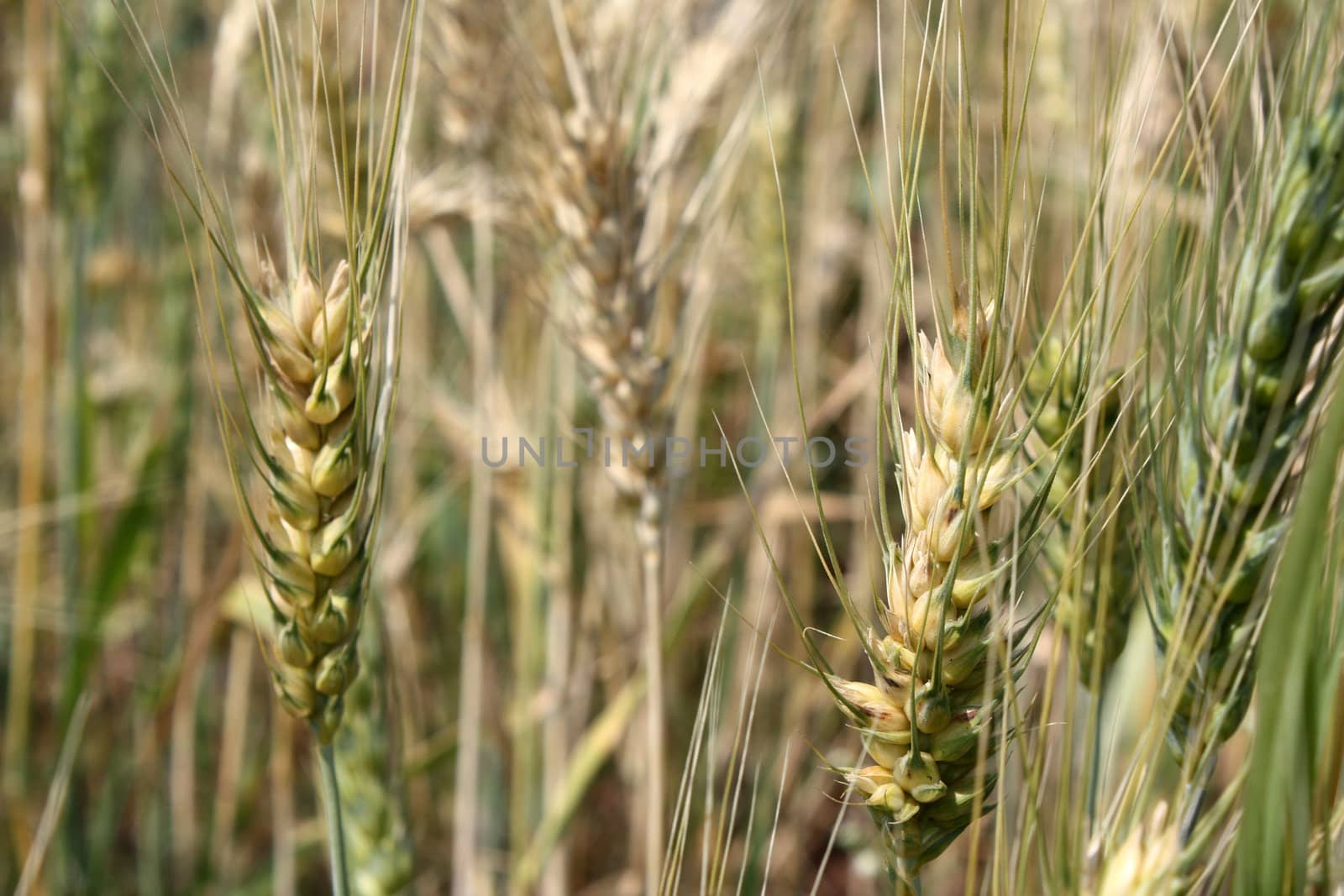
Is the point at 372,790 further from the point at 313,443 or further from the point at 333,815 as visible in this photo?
the point at 313,443

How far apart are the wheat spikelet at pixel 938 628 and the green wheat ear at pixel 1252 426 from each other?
85 millimetres

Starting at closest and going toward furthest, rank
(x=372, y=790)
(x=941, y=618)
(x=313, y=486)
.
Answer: (x=941, y=618) < (x=313, y=486) < (x=372, y=790)

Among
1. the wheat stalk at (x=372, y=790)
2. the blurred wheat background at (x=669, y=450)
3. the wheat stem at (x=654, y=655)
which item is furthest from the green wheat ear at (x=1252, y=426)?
the wheat stalk at (x=372, y=790)

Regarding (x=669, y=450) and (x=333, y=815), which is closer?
(x=333, y=815)

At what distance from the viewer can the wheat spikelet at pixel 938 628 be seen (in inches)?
18.0

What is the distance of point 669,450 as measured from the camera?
87 cm

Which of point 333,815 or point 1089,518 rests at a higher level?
point 1089,518

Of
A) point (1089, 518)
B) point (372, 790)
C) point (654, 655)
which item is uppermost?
point (1089, 518)

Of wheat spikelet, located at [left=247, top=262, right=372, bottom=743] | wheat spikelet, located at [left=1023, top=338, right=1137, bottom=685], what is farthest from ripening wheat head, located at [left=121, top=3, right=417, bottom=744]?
wheat spikelet, located at [left=1023, top=338, right=1137, bottom=685]

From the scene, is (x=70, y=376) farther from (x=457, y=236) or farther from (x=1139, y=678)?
(x=1139, y=678)

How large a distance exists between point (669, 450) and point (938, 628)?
449 millimetres

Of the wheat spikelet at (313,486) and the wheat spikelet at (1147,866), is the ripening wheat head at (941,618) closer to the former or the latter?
the wheat spikelet at (1147,866)

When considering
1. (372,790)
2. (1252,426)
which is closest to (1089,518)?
(1252,426)

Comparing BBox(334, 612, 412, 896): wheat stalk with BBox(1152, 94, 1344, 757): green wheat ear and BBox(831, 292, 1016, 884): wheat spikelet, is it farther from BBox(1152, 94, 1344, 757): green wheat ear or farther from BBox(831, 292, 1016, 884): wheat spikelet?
BBox(1152, 94, 1344, 757): green wheat ear
